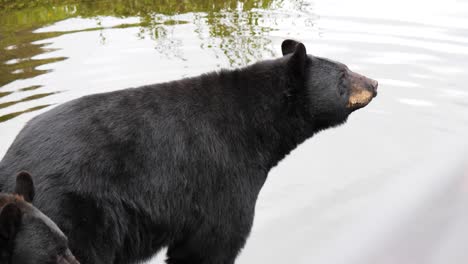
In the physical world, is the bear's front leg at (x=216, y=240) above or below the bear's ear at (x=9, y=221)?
below

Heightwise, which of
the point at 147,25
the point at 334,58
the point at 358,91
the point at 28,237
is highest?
the point at 358,91

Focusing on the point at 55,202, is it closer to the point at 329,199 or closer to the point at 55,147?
the point at 55,147

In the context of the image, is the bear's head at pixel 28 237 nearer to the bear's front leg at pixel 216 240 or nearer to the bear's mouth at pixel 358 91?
the bear's front leg at pixel 216 240

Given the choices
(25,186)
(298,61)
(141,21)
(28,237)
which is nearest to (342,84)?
(298,61)

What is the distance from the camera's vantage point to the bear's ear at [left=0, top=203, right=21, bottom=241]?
3744mm

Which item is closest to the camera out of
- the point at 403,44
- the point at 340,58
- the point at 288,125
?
the point at 288,125

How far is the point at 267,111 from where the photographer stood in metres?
5.28

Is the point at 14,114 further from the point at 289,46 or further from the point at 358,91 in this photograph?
the point at 358,91

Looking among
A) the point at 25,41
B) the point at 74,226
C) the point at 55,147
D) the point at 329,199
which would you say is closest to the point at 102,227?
the point at 74,226

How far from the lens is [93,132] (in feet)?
14.7

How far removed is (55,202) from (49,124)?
0.51 metres

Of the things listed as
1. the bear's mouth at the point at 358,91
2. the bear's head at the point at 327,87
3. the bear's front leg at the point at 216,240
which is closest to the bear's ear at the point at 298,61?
the bear's head at the point at 327,87

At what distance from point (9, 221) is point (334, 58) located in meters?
5.92

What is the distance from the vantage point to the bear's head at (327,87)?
535cm
